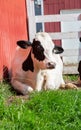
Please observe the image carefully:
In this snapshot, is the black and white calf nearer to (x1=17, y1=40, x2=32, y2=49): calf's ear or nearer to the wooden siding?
(x1=17, y1=40, x2=32, y2=49): calf's ear

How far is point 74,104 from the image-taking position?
20.1 feet

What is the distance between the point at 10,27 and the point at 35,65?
1329 millimetres

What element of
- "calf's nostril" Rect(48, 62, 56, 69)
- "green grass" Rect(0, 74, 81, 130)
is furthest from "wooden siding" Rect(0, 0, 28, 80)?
"green grass" Rect(0, 74, 81, 130)

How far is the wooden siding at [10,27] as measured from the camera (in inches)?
310

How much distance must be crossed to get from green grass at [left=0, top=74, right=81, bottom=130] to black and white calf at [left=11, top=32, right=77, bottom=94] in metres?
0.83

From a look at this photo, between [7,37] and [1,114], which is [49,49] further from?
[1,114]

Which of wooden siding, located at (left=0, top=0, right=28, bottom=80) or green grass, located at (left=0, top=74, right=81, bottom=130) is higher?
wooden siding, located at (left=0, top=0, right=28, bottom=80)

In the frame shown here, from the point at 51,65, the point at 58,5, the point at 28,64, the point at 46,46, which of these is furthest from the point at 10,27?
the point at 58,5

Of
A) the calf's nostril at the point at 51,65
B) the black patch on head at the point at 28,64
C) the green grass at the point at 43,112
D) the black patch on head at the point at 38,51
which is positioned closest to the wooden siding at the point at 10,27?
the black patch on head at the point at 28,64

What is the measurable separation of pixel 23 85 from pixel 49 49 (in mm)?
719

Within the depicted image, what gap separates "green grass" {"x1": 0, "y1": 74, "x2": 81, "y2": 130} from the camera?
17.7 ft

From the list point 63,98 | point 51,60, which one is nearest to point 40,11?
point 51,60

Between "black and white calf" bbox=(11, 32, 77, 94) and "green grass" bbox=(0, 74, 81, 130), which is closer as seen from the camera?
"green grass" bbox=(0, 74, 81, 130)

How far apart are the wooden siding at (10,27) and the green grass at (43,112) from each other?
1.37 m
